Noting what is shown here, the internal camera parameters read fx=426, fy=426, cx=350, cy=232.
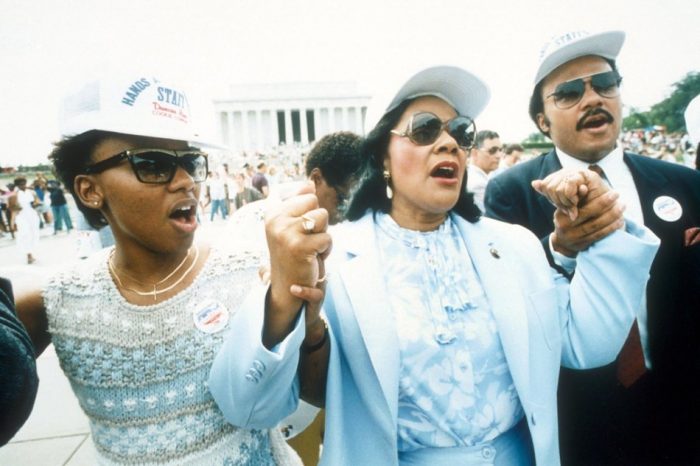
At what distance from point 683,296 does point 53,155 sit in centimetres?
279

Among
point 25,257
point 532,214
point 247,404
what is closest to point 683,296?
point 532,214

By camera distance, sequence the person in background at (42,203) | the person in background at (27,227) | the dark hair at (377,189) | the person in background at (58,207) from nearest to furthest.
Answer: the dark hair at (377,189)
the person in background at (27,227)
the person in background at (58,207)
the person in background at (42,203)


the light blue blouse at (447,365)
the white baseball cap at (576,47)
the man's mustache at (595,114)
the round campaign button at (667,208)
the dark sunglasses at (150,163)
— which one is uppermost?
the white baseball cap at (576,47)

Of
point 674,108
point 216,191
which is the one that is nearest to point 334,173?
point 216,191

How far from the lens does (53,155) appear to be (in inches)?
65.3

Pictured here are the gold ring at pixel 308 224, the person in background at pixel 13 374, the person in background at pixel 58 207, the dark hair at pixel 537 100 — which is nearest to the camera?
the person in background at pixel 13 374

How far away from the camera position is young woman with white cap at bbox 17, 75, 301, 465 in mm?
1462

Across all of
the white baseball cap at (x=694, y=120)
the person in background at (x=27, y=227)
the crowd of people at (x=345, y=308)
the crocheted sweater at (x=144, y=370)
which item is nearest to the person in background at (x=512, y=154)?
the white baseball cap at (x=694, y=120)

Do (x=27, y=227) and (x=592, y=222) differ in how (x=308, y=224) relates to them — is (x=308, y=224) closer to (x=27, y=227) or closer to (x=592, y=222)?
(x=592, y=222)

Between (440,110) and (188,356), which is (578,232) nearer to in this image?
(440,110)

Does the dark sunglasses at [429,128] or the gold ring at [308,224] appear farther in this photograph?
the dark sunglasses at [429,128]

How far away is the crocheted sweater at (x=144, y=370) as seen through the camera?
1.46 metres

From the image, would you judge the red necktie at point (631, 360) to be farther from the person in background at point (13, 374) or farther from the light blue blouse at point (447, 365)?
the person in background at point (13, 374)

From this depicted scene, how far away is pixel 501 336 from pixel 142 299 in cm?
132
